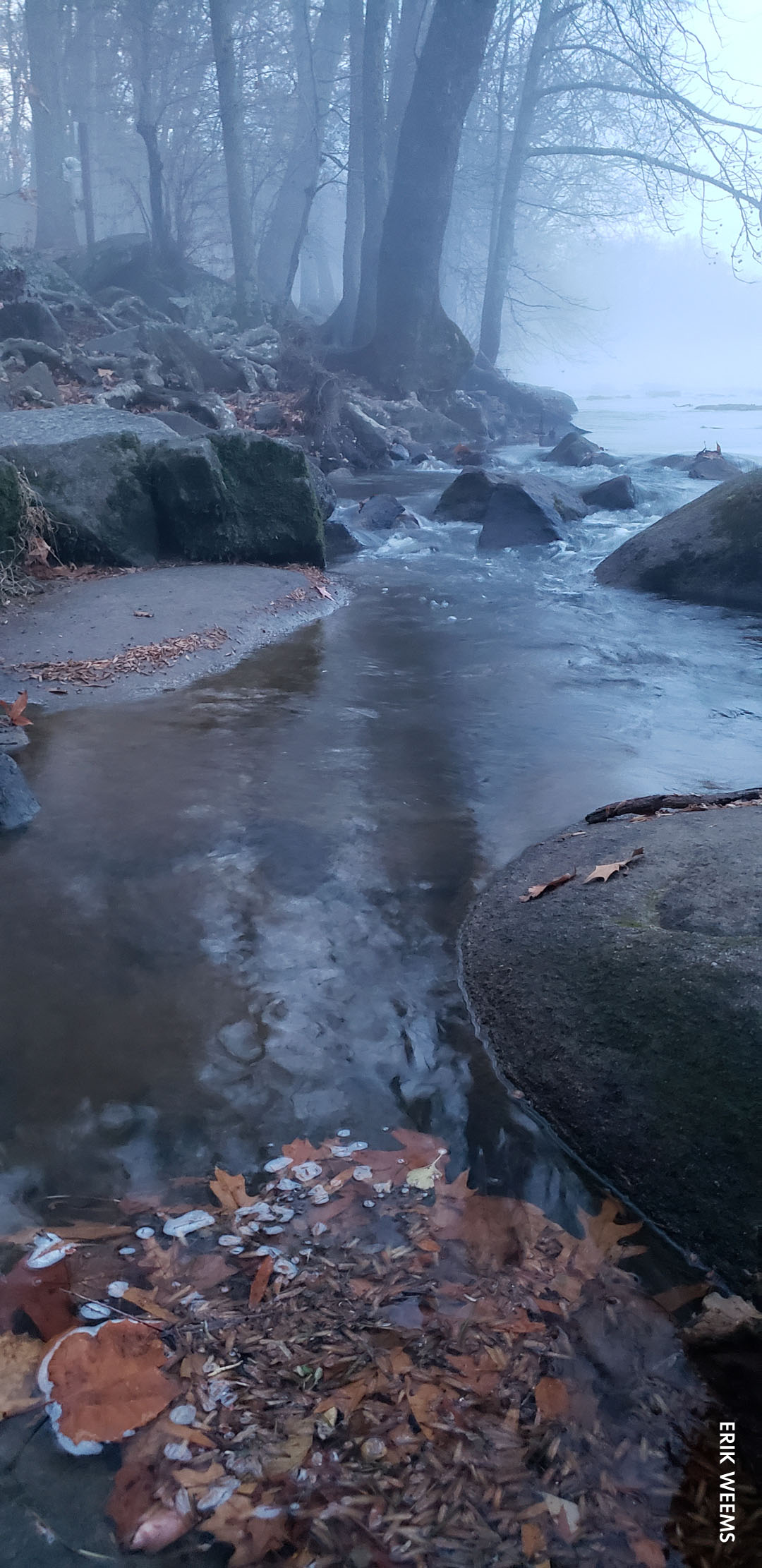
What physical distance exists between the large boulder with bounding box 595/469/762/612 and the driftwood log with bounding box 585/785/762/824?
4.71m

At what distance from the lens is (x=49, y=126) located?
29.1 meters

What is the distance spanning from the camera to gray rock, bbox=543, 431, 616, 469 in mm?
17047

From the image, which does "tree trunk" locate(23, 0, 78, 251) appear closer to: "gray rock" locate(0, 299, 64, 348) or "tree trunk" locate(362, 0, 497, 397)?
"tree trunk" locate(362, 0, 497, 397)

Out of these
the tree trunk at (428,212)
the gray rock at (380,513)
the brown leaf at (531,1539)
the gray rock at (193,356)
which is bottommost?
the brown leaf at (531,1539)

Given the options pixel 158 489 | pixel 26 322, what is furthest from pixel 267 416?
pixel 158 489

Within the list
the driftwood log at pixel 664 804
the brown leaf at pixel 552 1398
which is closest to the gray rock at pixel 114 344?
the driftwood log at pixel 664 804

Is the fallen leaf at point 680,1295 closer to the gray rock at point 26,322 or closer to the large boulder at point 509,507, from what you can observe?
the large boulder at point 509,507

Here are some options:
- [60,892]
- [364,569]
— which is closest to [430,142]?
[364,569]

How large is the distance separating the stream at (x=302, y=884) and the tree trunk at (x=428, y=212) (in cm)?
1412

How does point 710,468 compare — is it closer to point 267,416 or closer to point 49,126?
point 267,416

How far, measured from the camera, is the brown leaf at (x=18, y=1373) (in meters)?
1.70

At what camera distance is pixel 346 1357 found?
1.79m

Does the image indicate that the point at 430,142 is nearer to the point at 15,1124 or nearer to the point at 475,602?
the point at 475,602

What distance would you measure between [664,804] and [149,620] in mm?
3478
